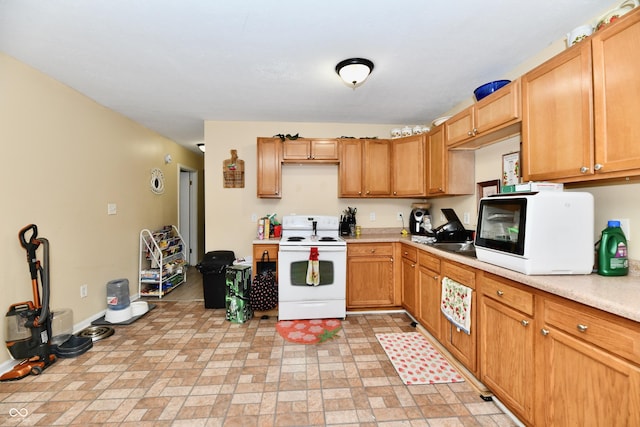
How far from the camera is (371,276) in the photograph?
3.20 m

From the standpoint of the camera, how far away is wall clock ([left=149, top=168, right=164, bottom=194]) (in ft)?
13.8

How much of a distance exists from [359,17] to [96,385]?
3.06m

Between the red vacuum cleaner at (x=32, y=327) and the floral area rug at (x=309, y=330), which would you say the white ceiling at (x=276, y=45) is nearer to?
the red vacuum cleaner at (x=32, y=327)

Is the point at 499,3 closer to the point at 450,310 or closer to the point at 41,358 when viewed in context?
the point at 450,310

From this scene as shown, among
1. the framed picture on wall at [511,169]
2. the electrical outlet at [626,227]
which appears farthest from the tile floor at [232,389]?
the framed picture on wall at [511,169]

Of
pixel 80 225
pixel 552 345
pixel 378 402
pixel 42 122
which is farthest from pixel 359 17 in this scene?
pixel 80 225

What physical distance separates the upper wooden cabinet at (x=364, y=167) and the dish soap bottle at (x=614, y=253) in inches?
89.4

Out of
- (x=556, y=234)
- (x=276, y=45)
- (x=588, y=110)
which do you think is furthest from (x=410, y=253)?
(x=276, y=45)

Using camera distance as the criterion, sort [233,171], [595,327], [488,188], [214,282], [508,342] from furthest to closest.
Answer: [233,171]
[214,282]
[488,188]
[508,342]
[595,327]

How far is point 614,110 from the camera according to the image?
1.34 metres

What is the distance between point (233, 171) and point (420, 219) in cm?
257

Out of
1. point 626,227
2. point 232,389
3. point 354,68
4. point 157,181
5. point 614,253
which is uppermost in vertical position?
point 354,68

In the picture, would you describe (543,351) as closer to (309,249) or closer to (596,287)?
(596,287)

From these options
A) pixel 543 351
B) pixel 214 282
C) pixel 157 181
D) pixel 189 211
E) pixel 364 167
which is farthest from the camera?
pixel 189 211
